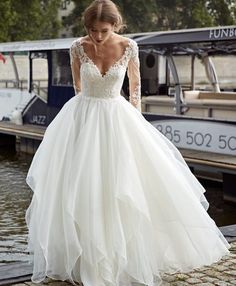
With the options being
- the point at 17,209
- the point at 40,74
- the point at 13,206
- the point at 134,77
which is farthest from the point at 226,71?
the point at 134,77

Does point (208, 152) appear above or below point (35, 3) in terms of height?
below

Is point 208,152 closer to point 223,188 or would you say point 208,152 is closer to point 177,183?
point 223,188

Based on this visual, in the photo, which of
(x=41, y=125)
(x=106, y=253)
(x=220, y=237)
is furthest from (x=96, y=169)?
(x=41, y=125)

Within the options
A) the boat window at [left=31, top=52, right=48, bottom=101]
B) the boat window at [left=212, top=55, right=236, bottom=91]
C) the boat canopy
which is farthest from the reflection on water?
the boat window at [left=212, top=55, right=236, bottom=91]

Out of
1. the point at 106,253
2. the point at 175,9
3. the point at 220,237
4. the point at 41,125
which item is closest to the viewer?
the point at 106,253

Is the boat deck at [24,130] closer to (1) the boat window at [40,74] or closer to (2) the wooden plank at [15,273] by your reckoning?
(1) the boat window at [40,74]

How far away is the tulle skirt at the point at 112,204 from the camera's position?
4.23 metres

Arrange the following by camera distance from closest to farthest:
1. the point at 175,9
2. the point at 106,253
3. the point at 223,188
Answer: the point at 106,253 < the point at 223,188 < the point at 175,9

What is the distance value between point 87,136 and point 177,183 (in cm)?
72

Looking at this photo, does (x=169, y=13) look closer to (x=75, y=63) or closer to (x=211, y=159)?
(x=211, y=159)

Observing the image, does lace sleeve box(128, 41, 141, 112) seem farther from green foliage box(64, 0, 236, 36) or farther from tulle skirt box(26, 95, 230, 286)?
green foliage box(64, 0, 236, 36)

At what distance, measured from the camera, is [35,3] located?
38.7 m

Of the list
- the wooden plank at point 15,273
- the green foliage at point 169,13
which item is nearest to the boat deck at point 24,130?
the wooden plank at point 15,273

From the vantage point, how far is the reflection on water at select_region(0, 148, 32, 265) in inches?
300
